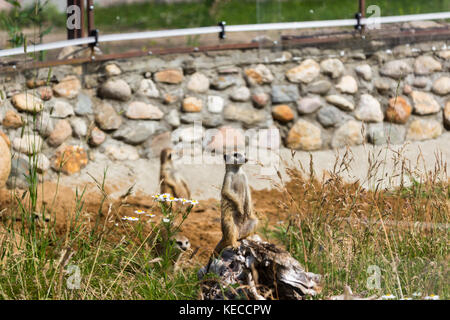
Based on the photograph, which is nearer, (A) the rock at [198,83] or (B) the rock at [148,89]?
(B) the rock at [148,89]

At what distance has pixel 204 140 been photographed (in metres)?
7.46

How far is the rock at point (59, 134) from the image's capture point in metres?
6.82

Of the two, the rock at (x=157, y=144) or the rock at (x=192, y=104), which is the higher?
the rock at (x=192, y=104)

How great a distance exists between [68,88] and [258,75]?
197 cm

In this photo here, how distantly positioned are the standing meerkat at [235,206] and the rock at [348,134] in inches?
144

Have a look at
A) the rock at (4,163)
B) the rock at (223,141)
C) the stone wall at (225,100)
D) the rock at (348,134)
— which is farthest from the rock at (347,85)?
the rock at (4,163)

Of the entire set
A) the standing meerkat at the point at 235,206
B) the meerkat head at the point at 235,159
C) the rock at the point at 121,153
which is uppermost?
the meerkat head at the point at 235,159

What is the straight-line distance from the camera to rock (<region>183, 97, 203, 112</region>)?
737 cm

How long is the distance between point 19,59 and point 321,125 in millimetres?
3135

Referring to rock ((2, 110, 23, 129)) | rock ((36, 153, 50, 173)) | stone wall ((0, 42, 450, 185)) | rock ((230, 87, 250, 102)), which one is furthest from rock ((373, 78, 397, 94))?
rock ((2, 110, 23, 129))

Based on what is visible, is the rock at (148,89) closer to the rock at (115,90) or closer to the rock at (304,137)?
the rock at (115,90)

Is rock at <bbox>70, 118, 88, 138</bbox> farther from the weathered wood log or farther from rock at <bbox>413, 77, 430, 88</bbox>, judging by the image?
rock at <bbox>413, 77, 430, 88</bbox>

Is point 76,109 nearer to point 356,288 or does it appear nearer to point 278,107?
point 278,107
